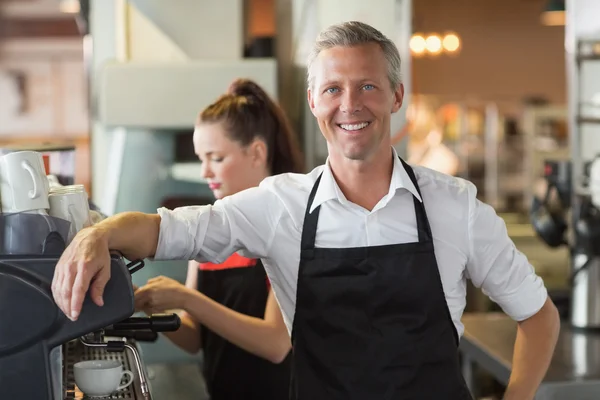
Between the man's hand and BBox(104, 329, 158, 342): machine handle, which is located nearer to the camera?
the man's hand

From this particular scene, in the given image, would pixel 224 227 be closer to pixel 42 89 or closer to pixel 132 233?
pixel 132 233

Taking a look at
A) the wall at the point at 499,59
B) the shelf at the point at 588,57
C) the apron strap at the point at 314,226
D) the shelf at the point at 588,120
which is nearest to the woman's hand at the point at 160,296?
the apron strap at the point at 314,226

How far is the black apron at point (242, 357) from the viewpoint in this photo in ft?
7.91

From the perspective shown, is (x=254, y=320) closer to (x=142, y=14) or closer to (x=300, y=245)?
(x=300, y=245)

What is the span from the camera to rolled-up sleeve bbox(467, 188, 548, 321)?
1794 mm

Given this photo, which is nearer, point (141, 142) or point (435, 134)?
point (141, 142)

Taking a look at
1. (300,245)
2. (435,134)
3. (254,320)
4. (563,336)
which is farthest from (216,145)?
(435,134)

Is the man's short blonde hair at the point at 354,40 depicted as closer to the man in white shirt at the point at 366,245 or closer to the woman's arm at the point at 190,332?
the man in white shirt at the point at 366,245

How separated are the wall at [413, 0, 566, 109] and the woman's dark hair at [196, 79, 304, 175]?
8.00 m

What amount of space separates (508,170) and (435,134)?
1234 mm

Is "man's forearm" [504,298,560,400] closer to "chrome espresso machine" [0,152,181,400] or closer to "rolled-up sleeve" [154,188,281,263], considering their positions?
"rolled-up sleeve" [154,188,281,263]

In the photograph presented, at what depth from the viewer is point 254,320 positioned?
2.21 m

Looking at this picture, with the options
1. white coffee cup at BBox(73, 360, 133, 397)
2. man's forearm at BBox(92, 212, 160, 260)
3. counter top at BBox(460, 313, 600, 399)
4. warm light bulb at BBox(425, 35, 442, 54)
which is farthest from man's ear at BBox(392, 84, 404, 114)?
warm light bulb at BBox(425, 35, 442, 54)

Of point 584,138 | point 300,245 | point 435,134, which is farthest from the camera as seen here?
point 435,134
